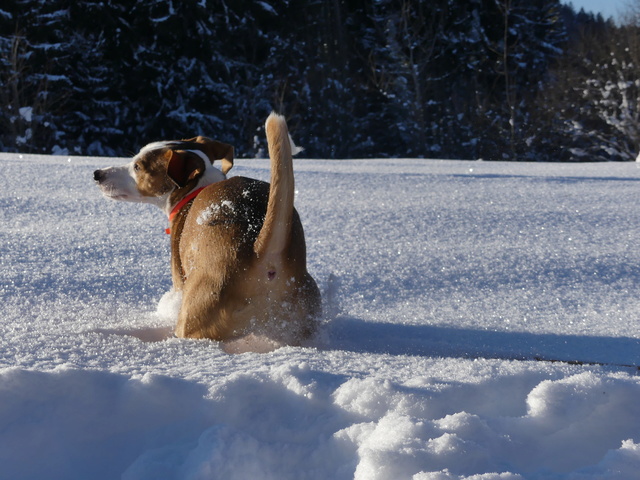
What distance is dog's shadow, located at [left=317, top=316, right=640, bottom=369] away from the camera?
258 cm

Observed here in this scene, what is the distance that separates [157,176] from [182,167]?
0.17m

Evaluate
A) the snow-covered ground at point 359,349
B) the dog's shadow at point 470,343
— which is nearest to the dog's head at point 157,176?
the snow-covered ground at point 359,349

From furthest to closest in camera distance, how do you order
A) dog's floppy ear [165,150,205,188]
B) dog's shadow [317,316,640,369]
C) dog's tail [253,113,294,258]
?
dog's floppy ear [165,150,205,188], dog's shadow [317,316,640,369], dog's tail [253,113,294,258]

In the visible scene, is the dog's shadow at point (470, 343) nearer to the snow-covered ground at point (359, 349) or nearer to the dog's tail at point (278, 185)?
the snow-covered ground at point (359, 349)

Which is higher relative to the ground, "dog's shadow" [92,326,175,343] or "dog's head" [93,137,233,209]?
"dog's head" [93,137,233,209]

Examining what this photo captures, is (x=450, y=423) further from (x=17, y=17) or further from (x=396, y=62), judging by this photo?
(x=396, y=62)

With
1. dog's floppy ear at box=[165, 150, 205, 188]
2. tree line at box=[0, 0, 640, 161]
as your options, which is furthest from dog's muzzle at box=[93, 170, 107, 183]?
tree line at box=[0, 0, 640, 161]

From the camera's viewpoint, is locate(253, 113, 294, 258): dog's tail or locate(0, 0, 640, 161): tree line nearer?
locate(253, 113, 294, 258): dog's tail

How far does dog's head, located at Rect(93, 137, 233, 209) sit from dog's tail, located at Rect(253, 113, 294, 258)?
34.5 inches

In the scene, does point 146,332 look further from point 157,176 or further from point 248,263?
point 157,176

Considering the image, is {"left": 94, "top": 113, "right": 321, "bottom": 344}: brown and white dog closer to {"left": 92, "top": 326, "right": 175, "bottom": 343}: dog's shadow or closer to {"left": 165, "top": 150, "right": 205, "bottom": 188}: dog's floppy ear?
{"left": 92, "top": 326, "right": 175, "bottom": 343}: dog's shadow

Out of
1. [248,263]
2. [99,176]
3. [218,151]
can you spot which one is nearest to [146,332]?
[248,263]

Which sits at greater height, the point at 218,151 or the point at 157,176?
the point at 218,151

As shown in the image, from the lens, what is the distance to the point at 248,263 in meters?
2.37
